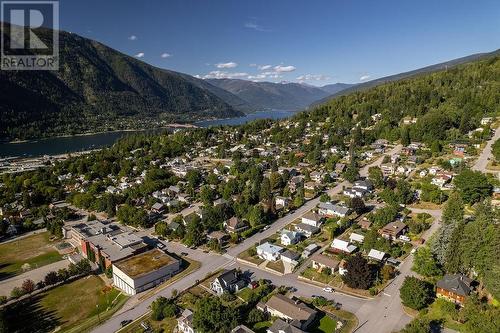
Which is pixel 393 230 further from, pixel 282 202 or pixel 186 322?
pixel 186 322

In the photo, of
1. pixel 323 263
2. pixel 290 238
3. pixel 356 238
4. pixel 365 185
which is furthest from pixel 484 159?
pixel 323 263

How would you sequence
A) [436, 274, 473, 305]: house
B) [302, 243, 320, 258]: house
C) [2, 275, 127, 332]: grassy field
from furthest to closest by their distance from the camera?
[302, 243, 320, 258]: house, [2, 275, 127, 332]: grassy field, [436, 274, 473, 305]: house

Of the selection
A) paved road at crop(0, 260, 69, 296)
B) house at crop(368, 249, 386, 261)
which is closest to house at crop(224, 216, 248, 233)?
house at crop(368, 249, 386, 261)

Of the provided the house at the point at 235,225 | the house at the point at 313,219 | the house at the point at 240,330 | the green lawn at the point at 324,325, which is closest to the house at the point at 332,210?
the house at the point at 313,219

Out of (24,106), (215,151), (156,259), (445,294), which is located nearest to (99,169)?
(215,151)

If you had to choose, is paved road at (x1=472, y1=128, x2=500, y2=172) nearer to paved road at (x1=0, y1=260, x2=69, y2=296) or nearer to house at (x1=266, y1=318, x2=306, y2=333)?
house at (x1=266, y1=318, x2=306, y2=333)

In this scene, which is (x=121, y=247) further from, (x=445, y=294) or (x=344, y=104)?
(x=344, y=104)
